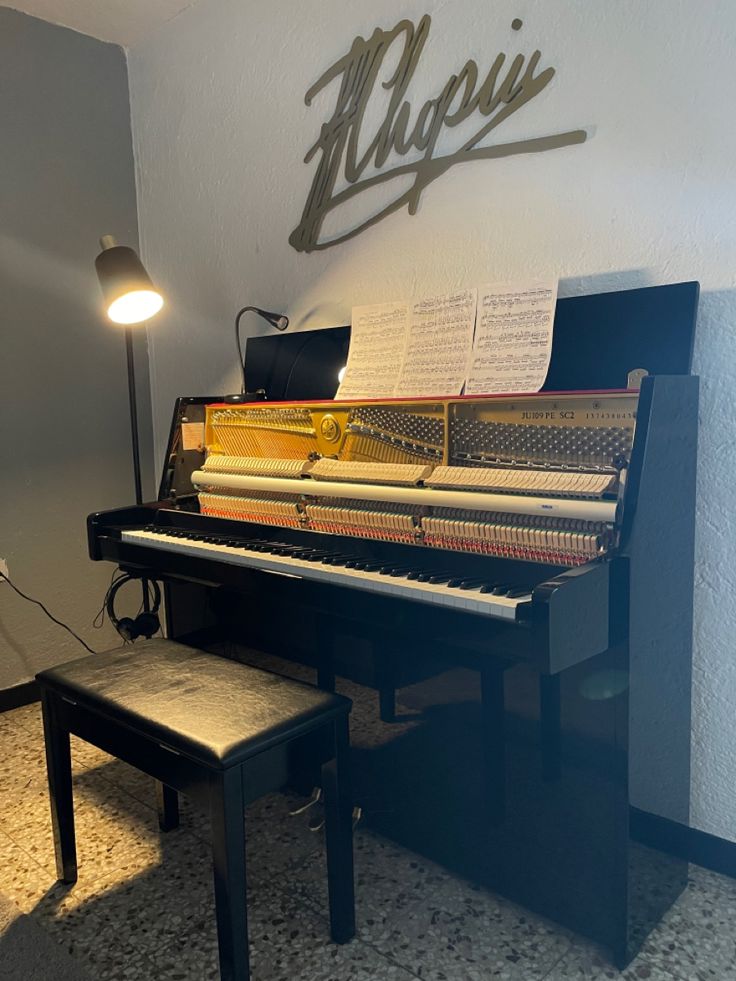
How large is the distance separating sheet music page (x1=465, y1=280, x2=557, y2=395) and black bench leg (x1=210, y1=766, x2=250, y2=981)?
42.3 inches

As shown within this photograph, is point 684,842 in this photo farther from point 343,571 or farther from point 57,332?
point 57,332

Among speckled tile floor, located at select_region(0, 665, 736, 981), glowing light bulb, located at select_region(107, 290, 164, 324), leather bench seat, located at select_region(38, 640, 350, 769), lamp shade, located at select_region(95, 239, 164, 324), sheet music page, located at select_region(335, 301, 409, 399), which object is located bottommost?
speckled tile floor, located at select_region(0, 665, 736, 981)

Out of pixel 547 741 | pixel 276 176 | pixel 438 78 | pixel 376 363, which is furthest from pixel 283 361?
pixel 547 741

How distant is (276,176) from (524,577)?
185 cm

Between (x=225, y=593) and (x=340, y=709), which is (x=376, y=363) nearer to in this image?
(x=225, y=593)

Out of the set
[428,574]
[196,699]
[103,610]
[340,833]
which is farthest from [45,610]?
[428,574]

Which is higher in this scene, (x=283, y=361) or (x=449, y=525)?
(x=283, y=361)

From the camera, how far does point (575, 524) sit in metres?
1.56

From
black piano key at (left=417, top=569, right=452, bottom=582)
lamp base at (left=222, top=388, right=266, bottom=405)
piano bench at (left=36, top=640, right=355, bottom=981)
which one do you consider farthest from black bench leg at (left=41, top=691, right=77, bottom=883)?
lamp base at (left=222, top=388, right=266, bottom=405)

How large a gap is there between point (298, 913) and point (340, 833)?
0.97ft

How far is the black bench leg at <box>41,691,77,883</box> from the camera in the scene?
188cm

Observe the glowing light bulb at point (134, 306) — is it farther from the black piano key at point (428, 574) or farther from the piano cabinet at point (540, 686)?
the black piano key at point (428, 574)

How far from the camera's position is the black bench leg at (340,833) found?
5.34 feet

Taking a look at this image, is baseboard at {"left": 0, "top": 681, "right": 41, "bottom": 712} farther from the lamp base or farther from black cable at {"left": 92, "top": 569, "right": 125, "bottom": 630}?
the lamp base
